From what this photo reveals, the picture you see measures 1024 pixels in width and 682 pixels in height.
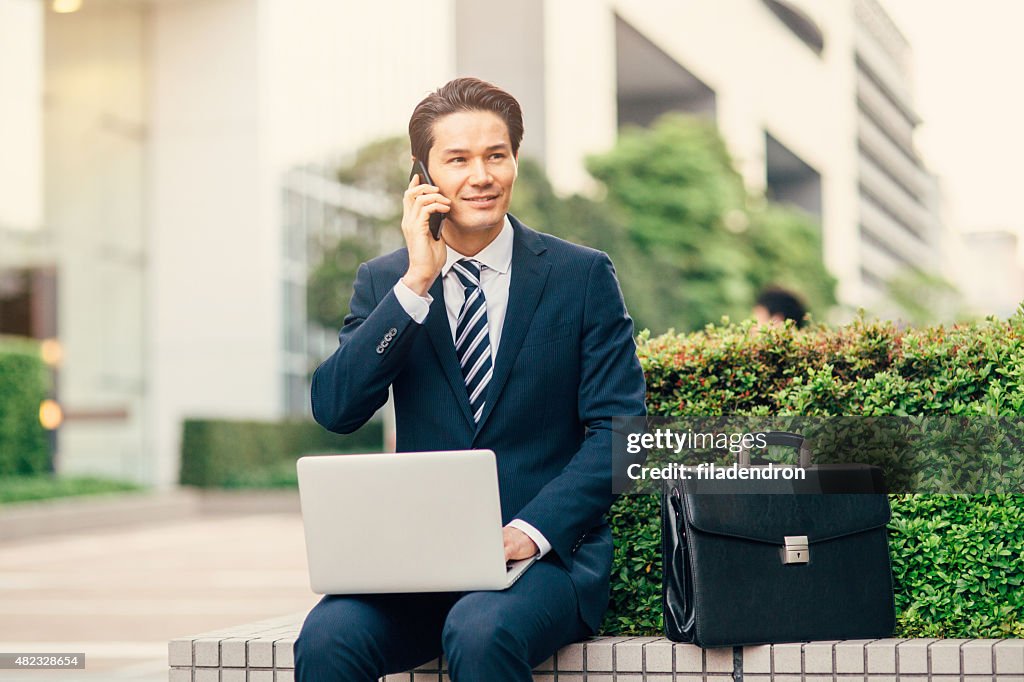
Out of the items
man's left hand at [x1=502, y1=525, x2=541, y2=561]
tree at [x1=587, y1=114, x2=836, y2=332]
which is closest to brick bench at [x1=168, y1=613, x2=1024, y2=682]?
man's left hand at [x1=502, y1=525, x2=541, y2=561]

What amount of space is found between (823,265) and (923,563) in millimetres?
35480

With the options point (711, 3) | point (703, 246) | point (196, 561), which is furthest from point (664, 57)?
point (196, 561)

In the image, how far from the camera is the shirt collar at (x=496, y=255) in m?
3.59

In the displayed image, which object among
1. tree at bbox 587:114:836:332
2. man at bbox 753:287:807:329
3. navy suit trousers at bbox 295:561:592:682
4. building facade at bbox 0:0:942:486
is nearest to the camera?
navy suit trousers at bbox 295:561:592:682

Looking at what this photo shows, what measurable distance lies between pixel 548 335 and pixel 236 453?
2156 cm

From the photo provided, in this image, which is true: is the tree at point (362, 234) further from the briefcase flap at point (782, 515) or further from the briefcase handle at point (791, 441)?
the briefcase flap at point (782, 515)

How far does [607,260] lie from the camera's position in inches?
141

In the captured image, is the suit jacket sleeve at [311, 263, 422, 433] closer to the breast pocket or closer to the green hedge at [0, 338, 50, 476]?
the breast pocket

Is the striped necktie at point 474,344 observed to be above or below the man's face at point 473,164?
below

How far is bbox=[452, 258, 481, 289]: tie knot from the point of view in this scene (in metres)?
3.58

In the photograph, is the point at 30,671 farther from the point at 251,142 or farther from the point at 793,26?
the point at 793,26

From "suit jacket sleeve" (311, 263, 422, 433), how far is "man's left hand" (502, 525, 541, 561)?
0.46m

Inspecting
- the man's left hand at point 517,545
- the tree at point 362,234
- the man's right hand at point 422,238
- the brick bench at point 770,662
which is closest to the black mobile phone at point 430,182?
the man's right hand at point 422,238

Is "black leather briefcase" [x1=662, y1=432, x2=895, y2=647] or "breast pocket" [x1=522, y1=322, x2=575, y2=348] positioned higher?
"breast pocket" [x1=522, y1=322, x2=575, y2=348]
